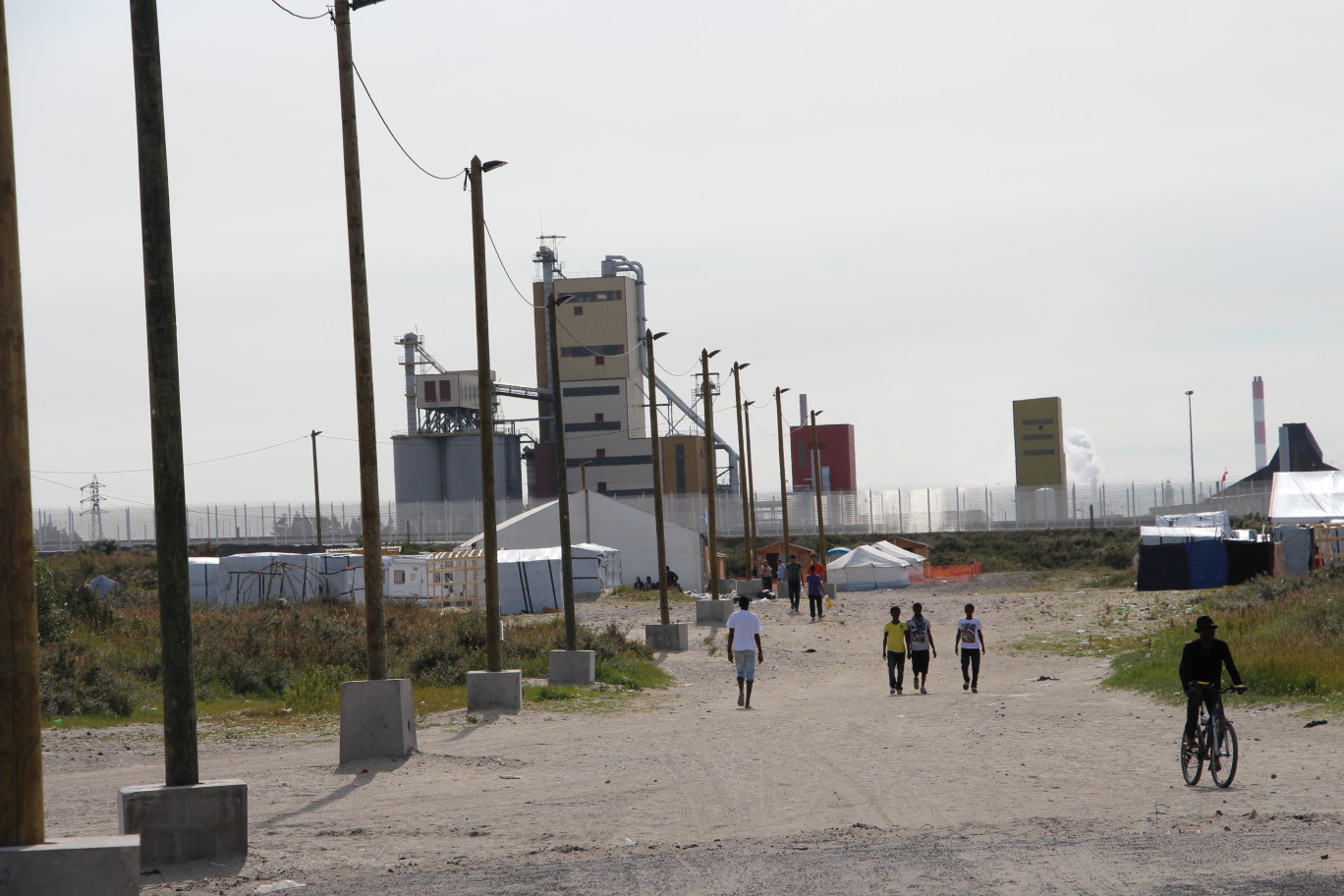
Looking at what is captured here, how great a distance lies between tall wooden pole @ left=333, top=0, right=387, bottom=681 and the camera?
13.4m

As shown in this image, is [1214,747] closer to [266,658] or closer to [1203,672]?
[1203,672]

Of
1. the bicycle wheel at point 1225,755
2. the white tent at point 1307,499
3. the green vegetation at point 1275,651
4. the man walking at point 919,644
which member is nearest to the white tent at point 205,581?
the man walking at point 919,644

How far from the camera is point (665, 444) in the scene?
96.0 m

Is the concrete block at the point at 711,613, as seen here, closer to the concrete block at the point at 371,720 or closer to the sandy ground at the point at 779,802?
the sandy ground at the point at 779,802

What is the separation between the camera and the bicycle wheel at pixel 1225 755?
35.7ft

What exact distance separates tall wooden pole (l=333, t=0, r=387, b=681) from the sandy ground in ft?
5.65

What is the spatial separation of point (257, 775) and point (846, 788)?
19.3 ft

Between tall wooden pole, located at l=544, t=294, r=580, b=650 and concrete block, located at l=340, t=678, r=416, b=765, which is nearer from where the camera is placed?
concrete block, located at l=340, t=678, r=416, b=765

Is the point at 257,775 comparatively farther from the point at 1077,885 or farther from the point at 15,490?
the point at 1077,885

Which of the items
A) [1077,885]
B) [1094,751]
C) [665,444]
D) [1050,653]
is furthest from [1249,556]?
[665,444]

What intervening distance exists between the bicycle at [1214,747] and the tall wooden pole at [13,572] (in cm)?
918

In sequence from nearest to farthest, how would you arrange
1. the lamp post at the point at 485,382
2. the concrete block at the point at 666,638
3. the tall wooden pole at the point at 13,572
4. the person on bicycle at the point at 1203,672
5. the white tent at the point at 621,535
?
the tall wooden pole at the point at 13,572 → the person on bicycle at the point at 1203,672 → the lamp post at the point at 485,382 → the concrete block at the point at 666,638 → the white tent at the point at 621,535

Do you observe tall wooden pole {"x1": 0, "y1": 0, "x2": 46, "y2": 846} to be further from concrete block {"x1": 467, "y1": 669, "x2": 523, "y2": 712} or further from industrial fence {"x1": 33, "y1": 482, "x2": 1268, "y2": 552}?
industrial fence {"x1": 33, "y1": 482, "x2": 1268, "y2": 552}

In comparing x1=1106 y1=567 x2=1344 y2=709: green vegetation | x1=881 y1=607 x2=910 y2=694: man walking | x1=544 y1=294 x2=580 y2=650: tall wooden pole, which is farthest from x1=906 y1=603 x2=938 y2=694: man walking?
x1=544 y1=294 x2=580 y2=650: tall wooden pole
